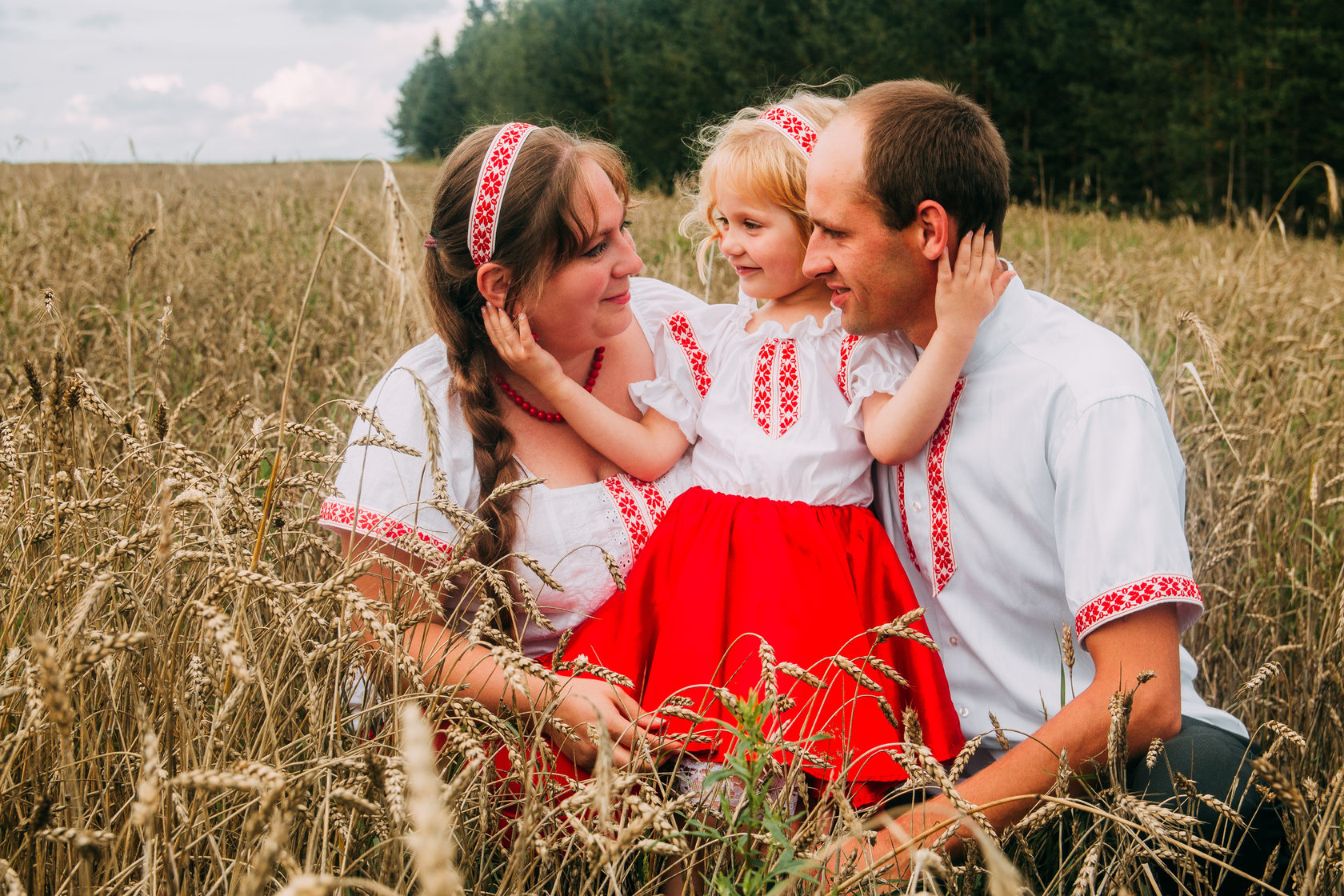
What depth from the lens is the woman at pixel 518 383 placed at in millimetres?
2156

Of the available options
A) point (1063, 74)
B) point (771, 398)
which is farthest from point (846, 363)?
point (1063, 74)

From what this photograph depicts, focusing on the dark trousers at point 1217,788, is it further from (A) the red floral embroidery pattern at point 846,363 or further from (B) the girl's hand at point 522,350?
(B) the girl's hand at point 522,350

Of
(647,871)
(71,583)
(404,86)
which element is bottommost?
(647,871)

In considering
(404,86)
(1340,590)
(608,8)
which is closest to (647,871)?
(1340,590)

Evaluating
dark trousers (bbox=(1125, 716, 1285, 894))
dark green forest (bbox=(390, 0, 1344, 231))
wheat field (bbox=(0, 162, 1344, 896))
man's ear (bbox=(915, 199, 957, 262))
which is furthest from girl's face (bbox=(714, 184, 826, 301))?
dark green forest (bbox=(390, 0, 1344, 231))

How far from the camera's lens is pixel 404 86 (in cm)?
8394

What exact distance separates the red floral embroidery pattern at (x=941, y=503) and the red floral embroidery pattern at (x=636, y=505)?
0.68m

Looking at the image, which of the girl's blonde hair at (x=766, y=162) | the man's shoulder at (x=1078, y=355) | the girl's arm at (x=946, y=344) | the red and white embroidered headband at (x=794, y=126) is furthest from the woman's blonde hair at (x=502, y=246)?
the man's shoulder at (x=1078, y=355)

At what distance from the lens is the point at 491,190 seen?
88.4 inches

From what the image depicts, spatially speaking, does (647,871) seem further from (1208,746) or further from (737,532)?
(1208,746)

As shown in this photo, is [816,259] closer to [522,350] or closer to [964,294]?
[964,294]

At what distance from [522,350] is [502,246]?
0.26m

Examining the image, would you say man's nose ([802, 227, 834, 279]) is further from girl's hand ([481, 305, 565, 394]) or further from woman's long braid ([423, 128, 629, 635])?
girl's hand ([481, 305, 565, 394])

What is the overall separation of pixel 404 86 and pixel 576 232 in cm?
9107
